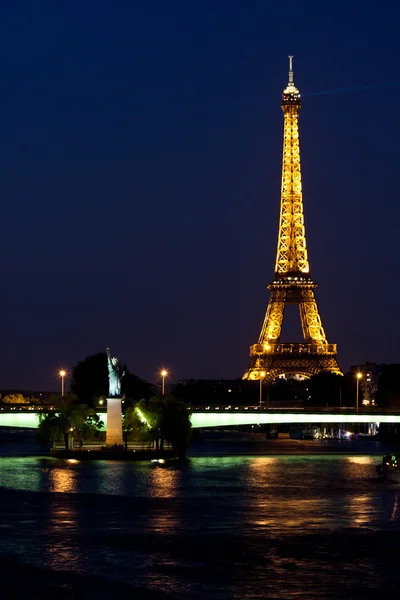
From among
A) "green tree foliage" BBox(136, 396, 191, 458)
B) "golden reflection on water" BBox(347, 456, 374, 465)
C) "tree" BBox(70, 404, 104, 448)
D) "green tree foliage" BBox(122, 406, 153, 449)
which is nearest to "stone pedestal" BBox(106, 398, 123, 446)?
"green tree foliage" BBox(122, 406, 153, 449)

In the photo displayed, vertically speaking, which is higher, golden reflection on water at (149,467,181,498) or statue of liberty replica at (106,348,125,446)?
statue of liberty replica at (106,348,125,446)

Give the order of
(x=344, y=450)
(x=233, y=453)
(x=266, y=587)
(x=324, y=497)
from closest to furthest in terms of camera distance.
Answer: (x=266, y=587), (x=324, y=497), (x=233, y=453), (x=344, y=450)

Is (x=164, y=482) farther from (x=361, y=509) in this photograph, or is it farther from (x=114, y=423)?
(x=114, y=423)

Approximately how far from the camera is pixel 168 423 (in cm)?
8144

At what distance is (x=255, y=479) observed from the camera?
62625 millimetres

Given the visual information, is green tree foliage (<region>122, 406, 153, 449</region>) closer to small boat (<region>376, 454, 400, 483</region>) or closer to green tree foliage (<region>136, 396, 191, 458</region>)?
green tree foliage (<region>136, 396, 191, 458</region>)

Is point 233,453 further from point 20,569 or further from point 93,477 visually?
point 20,569

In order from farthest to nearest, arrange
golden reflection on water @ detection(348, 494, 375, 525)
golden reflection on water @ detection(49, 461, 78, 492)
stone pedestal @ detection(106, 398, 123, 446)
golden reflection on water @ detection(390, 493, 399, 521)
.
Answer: stone pedestal @ detection(106, 398, 123, 446) < golden reflection on water @ detection(49, 461, 78, 492) < golden reflection on water @ detection(390, 493, 399, 521) < golden reflection on water @ detection(348, 494, 375, 525)

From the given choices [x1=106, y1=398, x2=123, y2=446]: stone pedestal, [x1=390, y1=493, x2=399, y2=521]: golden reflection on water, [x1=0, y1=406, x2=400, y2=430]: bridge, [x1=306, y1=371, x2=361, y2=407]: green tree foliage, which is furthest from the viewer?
[x1=306, y1=371, x2=361, y2=407]: green tree foliage

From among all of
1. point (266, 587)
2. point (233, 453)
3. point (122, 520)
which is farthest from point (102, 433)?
point (266, 587)

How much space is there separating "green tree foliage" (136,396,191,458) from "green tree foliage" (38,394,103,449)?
428 cm

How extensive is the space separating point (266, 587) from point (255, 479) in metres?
30.1

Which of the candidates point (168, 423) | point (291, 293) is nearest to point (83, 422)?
point (168, 423)

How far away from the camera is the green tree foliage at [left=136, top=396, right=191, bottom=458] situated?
81312 mm
